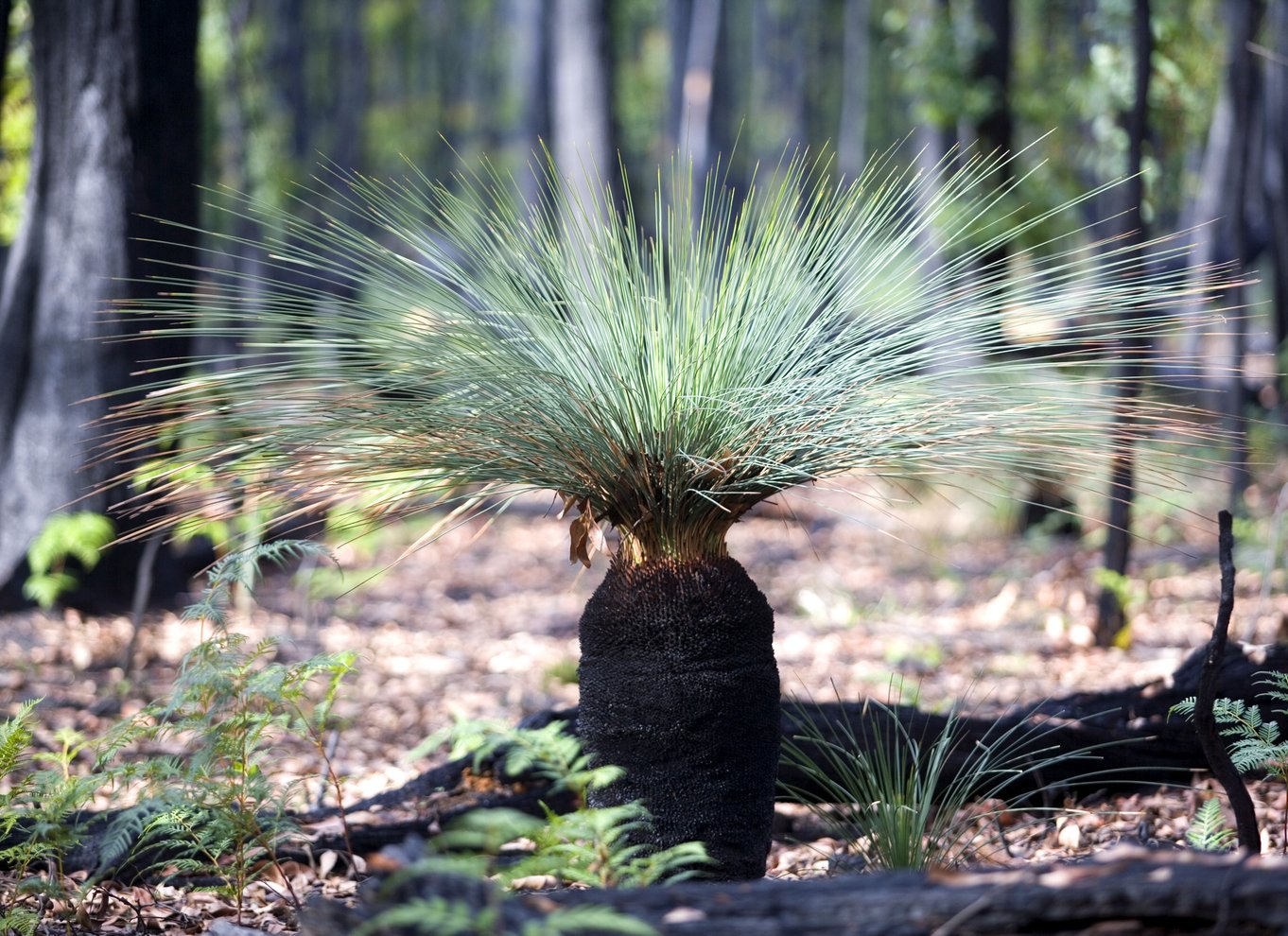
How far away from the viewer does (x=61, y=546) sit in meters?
4.86

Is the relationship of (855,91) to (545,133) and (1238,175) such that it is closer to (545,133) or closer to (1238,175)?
(545,133)

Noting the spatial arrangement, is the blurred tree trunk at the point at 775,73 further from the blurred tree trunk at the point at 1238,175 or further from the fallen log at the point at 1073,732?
the fallen log at the point at 1073,732

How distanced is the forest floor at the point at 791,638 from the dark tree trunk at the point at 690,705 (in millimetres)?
481

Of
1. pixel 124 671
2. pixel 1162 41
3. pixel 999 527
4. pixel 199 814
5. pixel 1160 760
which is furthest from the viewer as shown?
pixel 999 527

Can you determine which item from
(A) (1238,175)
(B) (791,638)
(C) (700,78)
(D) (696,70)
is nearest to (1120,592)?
(B) (791,638)

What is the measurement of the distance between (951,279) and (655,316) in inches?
28.6

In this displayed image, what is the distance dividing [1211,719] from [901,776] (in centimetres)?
68

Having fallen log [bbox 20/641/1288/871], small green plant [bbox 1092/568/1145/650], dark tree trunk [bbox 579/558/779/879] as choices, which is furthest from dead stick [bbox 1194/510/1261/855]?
small green plant [bbox 1092/568/1145/650]

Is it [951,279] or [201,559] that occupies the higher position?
[951,279]

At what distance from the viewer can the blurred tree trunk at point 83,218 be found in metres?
5.18

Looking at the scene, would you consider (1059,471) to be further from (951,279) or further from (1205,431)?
(951,279)

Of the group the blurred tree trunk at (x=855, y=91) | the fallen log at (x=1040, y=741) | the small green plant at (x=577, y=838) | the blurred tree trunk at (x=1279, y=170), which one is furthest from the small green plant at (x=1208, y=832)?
the blurred tree trunk at (x=855, y=91)

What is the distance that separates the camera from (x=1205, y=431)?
243cm

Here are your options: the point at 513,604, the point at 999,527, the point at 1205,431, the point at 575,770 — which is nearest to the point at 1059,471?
the point at 1205,431
